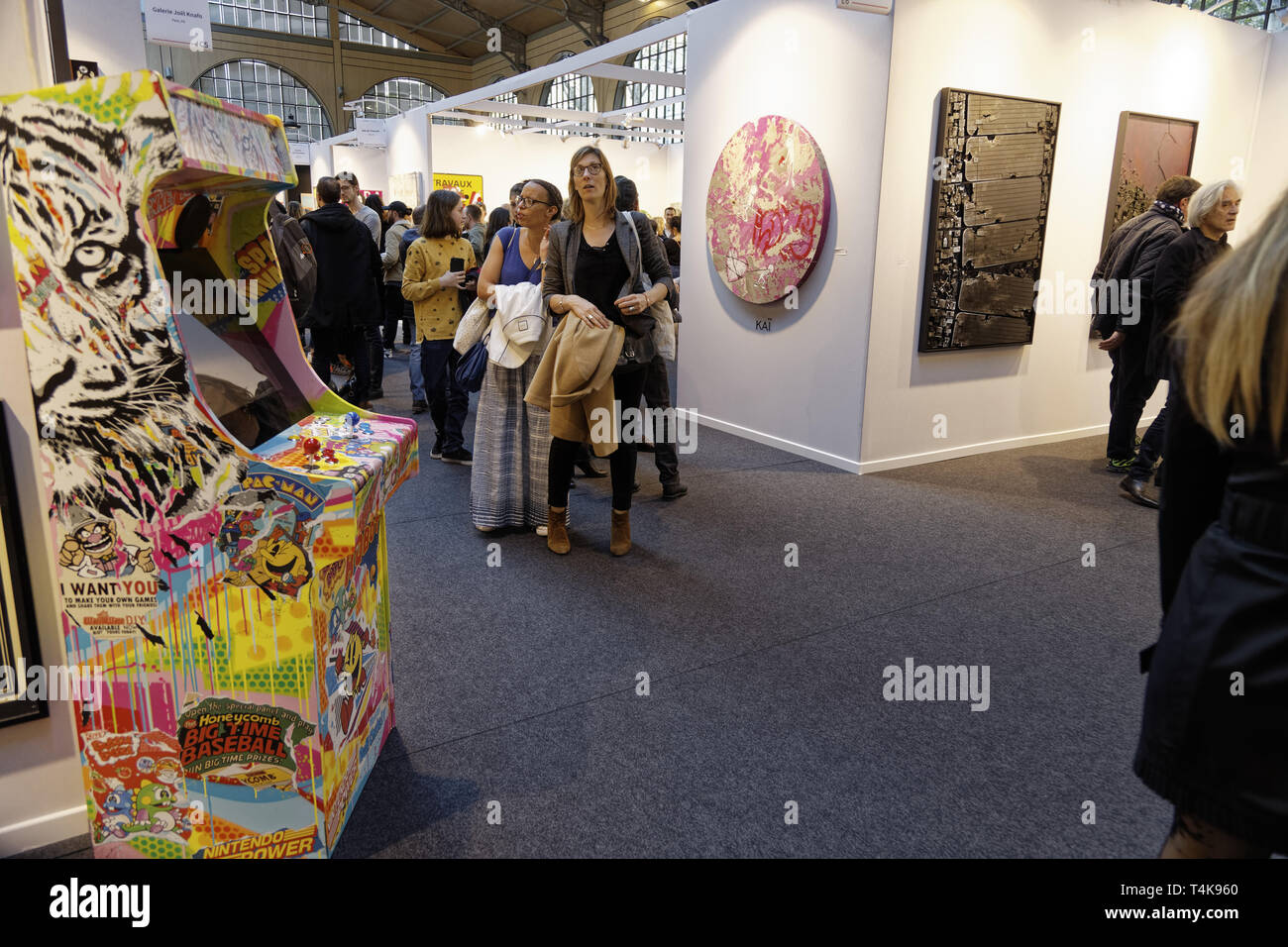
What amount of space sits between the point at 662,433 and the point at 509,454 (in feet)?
3.11

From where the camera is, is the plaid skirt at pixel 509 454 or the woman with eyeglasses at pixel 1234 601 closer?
the woman with eyeglasses at pixel 1234 601

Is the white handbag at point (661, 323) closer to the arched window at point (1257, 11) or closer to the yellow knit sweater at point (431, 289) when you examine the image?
the yellow knit sweater at point (431, 289)

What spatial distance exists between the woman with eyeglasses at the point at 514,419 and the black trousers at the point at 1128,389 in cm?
330

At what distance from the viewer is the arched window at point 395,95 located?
76.4 ft

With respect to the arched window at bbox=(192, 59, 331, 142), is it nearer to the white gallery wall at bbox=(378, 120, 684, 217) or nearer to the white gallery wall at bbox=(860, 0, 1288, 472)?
the white gallery wall at bbox=(378, 120, 684, 217)

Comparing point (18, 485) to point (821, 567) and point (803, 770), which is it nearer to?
point (803, 770)

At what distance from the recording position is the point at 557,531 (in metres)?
3.49

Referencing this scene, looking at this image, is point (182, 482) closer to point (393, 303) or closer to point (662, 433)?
point (662, 433)

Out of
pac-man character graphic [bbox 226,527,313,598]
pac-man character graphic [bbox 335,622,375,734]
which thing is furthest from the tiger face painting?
pac-man character graphic [bbox 335,622,375,734]

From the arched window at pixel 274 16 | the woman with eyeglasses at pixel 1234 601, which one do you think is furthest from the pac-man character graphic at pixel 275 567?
the arched window at pixel 274 16

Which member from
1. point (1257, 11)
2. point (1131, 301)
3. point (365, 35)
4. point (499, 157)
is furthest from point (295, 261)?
point (365, 35)

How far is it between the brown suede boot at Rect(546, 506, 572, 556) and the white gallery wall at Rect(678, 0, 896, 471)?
6.61ft

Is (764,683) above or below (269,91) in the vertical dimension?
below
